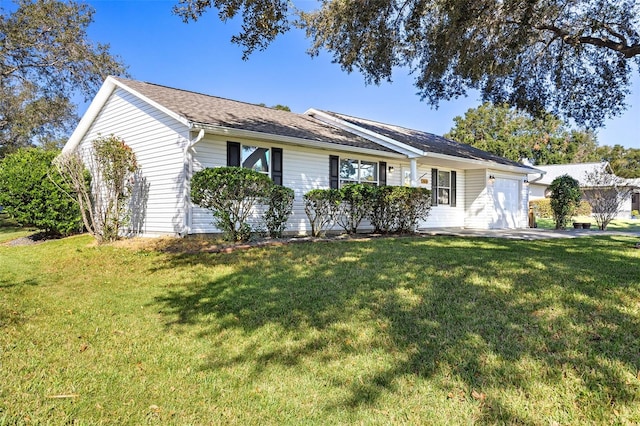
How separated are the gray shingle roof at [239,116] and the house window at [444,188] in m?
3.75

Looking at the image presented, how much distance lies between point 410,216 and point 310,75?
846 centimetres

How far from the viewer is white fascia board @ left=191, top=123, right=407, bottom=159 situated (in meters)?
9.16

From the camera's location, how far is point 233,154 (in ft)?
33.4

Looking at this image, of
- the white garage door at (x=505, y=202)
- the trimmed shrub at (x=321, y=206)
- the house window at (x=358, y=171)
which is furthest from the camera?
the white garage door at (x=505, y=202)

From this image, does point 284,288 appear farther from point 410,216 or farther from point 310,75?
point 310,75

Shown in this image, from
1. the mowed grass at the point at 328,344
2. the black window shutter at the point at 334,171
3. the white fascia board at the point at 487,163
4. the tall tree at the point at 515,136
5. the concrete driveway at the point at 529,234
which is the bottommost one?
the mowed grass at the point at 328,344

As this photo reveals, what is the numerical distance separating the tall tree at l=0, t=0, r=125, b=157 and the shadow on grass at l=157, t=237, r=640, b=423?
57.6 ft

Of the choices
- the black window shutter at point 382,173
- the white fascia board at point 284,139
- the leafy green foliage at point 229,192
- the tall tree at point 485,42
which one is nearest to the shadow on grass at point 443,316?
the leafy green foliage at point 229,192

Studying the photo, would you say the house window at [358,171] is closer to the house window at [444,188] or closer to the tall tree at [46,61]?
the house window at [444,188]

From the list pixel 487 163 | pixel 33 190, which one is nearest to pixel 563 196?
pixel 487 163

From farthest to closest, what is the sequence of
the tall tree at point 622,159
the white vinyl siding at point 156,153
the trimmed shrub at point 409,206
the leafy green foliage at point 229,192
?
the tall tree at point 622,159, the trimmed shrub at point 409,206, the white vinyl siding at point 156,153, the leafy green foliage at point 229,192

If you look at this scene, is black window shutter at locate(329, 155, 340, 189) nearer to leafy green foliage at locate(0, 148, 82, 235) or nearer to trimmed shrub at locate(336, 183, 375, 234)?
trimmed shrub at locate(336, 183, 375, 234)

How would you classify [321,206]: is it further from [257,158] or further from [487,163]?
[487,163]

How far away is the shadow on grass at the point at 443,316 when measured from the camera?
9.35ft
